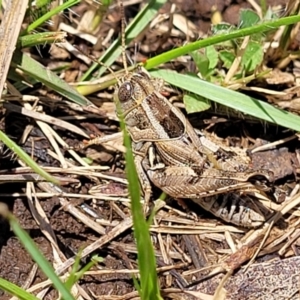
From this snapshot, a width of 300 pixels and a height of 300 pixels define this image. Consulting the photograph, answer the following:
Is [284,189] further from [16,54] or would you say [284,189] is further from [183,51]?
[16,54]

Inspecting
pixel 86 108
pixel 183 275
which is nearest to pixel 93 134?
pixel 86 108

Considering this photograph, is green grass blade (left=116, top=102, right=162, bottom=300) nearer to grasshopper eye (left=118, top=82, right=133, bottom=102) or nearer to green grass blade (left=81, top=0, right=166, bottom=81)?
grasshopper eye (left=118, top=82, right=133, bottom=102)

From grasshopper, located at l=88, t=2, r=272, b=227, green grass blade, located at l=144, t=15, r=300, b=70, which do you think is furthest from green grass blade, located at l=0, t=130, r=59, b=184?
green grass blade, located at l=144, t=15, r=300, b=70

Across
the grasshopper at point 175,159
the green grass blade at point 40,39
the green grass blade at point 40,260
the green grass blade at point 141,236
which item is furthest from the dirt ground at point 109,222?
the green grass blade at point 40,260

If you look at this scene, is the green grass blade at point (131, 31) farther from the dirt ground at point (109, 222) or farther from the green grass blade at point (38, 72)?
the green grass blade at point (38, 72)

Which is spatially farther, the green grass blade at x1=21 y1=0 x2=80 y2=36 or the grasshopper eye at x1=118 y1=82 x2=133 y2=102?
the grasshopper eye at x1=118 y1=82 x2=133 y2=102
